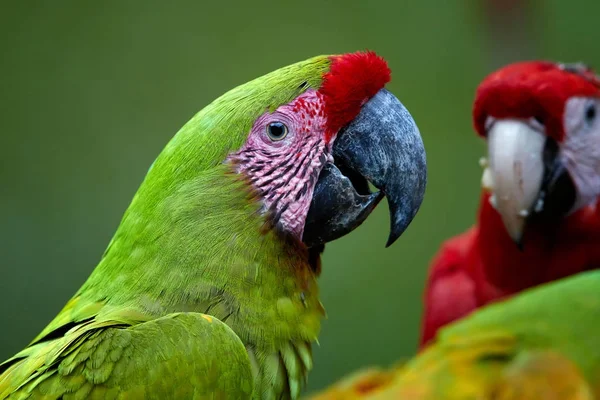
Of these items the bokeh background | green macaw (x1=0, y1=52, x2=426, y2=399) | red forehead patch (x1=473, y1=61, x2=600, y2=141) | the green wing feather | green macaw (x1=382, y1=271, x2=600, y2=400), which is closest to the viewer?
the green wing feather

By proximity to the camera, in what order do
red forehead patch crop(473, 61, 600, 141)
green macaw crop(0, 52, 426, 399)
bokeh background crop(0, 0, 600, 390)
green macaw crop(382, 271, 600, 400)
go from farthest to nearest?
bokeh background crop(0, 0, 600, 390), red forehead patch crop(473, 61, 600, 141), green macaw crop(382, 271, 600, 400), green macaw crop(0, 52, 426, 399)

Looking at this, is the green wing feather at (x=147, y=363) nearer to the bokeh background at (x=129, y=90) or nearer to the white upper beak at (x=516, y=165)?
the white upper beak at (x=516, y=165)

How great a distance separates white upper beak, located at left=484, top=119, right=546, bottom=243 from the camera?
1.89 meters

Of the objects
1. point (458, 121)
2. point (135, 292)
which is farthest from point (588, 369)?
point (458, 121)

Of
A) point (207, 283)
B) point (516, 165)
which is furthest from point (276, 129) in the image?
point (516, 165)

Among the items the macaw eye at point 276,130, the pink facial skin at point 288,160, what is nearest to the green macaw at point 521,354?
the pink facial skin at point 288,160

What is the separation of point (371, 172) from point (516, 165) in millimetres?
917

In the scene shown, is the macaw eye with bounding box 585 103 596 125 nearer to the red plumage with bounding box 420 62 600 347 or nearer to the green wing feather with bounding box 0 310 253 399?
the red plumage with bounding box 420 62 600 347

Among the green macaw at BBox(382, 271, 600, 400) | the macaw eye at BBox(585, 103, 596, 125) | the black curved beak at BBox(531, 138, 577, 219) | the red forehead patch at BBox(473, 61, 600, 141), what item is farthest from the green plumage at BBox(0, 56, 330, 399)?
the macaw eye at BBox(585, 103, 596, 125)

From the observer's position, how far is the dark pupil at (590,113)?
6.41 ft

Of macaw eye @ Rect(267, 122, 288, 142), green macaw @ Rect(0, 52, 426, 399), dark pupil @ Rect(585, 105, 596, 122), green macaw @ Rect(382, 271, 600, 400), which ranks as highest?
dark pupil @ Rect(585, 105, 596, 122)

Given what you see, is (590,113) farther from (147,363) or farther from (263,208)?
(147,363)

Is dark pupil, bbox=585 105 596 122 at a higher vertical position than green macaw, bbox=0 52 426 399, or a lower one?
higher

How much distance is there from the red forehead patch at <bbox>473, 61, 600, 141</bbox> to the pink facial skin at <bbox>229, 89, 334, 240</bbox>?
0.97 m
